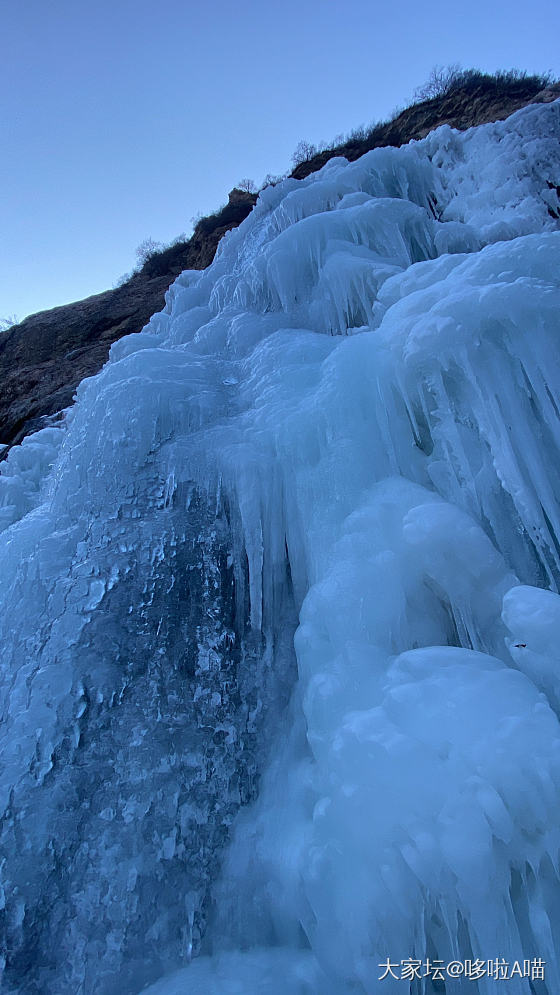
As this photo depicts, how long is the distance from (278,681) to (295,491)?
44.0 inches

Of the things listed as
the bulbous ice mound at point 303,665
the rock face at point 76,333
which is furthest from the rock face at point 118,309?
the bulbous ice mound at point 303,665

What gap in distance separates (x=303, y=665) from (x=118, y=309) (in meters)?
8.83

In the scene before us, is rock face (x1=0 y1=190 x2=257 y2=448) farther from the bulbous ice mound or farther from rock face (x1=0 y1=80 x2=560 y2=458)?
the bulbous ice mound

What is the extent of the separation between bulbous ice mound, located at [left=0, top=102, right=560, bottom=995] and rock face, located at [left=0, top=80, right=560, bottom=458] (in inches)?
170

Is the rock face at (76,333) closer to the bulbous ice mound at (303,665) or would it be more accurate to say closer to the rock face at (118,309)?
the rock face at (118,309)

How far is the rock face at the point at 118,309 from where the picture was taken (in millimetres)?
8062

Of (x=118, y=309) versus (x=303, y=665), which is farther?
(x=118, y=309)

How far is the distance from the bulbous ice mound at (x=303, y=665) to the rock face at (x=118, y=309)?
431 centimetres

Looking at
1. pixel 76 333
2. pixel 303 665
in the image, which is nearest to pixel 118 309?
pixel 76 333

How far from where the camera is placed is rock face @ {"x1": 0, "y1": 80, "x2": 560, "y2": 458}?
26.5ft

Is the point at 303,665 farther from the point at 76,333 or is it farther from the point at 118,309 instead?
the point at 118,309

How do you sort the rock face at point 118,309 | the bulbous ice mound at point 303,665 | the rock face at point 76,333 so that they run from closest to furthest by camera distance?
the bulbous ice mound at point 303,665 → the rock face at point 76,333 → the rock face at point 118,309

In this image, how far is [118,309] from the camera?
9.77 metres

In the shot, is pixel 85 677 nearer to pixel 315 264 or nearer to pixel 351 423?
pixel 351 423
